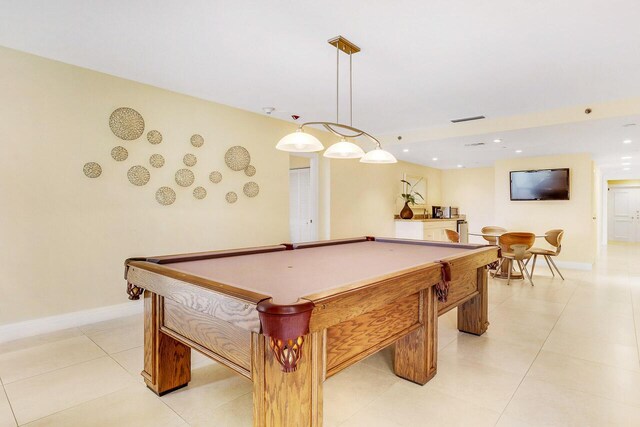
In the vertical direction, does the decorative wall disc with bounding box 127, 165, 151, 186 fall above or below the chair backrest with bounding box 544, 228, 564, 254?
above

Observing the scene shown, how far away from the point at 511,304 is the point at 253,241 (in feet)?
11.0

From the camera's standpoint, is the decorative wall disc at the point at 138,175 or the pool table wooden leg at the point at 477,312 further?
the decorative wall disc at the point at 138,175

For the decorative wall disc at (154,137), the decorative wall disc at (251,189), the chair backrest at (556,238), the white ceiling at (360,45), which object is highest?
the white ceiling at (360,45)

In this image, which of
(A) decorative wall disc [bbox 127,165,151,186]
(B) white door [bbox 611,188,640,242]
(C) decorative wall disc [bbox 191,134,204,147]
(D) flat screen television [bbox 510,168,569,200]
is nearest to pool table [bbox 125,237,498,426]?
(A) decorative wall disc [bbox 127,165,151,186]

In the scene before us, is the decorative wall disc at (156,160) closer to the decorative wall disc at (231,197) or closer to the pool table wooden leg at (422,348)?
the decorative wall disc at (231,197)

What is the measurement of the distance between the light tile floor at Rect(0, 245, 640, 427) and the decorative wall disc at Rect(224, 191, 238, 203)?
1758 millimetres

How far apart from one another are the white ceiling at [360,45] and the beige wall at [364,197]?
2092mm

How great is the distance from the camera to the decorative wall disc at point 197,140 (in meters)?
3.98

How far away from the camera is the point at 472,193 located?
30.3ft

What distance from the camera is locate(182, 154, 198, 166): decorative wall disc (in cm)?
391

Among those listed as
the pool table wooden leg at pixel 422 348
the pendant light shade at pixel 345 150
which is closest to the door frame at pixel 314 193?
the pendant light shade at pixel 345 150

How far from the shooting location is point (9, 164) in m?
2.84

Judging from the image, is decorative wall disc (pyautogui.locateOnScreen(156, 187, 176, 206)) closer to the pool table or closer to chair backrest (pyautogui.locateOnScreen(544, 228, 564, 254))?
the pool table

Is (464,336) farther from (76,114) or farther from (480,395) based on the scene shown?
(76,114)
